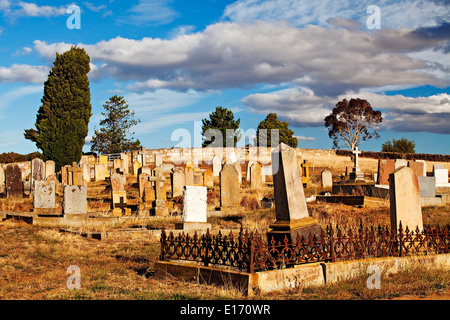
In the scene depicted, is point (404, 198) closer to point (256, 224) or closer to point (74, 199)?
point (256, 224)

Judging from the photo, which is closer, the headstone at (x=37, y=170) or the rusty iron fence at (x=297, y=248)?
the rusty iron fence at (x=297, y=248)

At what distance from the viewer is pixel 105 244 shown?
1209 centimetres

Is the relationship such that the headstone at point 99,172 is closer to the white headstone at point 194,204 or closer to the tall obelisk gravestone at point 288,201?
the white headstone at point 194,204

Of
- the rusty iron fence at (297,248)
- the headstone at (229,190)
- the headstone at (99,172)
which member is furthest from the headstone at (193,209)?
the headstone at (99,172)

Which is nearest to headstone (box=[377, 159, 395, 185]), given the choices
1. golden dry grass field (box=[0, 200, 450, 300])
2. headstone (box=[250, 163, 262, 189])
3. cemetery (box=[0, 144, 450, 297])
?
cemetery (box=[0, 144, 450, 297])

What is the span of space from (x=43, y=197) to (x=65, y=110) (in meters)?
27.3

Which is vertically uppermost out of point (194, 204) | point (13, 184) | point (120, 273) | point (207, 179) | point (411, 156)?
point (411, 156)

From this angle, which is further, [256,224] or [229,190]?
[229,190]

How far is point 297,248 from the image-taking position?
7289mm

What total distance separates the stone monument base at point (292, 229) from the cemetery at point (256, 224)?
0.7 inches

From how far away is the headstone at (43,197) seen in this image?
16.2 meters

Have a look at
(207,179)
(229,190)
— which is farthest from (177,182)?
(229,190)
